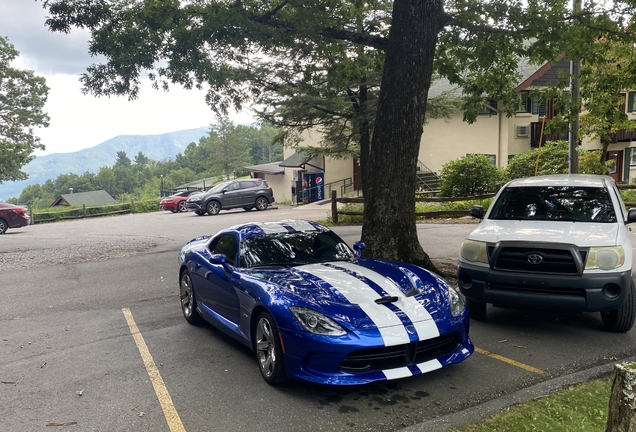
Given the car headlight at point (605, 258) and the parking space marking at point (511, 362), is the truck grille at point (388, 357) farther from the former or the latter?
the car headlight at point (605, 258)

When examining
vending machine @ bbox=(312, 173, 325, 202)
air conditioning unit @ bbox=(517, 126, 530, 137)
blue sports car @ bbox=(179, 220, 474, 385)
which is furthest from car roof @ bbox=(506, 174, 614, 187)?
vending machine @ bbox=(312, 173, 325, 202)

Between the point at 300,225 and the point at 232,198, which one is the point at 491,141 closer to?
the point at 232,198

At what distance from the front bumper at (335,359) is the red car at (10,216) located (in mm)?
22071

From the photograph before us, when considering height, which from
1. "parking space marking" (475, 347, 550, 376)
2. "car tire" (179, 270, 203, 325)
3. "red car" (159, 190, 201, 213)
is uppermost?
"car tire" (179, 270, 203, 325)

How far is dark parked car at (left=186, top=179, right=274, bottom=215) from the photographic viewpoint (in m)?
27.8

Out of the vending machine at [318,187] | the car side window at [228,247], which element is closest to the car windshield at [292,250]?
the car side window at [228,247]

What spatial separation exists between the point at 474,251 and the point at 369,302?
7.60 ft

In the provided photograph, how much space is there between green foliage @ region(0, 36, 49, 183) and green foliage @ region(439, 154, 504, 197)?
39.5m

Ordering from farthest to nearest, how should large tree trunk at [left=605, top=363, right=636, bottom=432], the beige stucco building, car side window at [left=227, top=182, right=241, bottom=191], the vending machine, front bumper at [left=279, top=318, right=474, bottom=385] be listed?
the vending machine < the beige stucco building < car side window at [left=227, top=182, right=241, bottom=191] < front bumper at [left=279, top=318, right=474, bottom=385] < large tree trunk at [left=605, top=363, right=636, bottom=432]

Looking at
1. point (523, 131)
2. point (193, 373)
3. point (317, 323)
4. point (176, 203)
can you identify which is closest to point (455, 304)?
point (317, 323)

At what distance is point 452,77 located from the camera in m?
12.4

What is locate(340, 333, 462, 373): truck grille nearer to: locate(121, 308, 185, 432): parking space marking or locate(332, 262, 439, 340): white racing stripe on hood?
locate(332, 262, 439, 340): white racing stripe on hood

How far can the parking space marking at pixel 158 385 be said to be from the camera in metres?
4.16

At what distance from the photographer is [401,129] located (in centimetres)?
865
